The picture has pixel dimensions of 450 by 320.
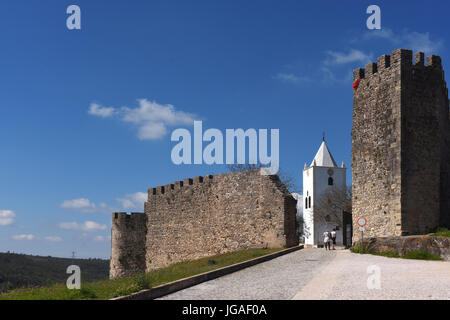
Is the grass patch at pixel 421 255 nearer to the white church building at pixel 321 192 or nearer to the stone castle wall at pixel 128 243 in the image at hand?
the stone castle wall at pixel 128 243

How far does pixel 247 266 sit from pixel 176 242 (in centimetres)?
1435

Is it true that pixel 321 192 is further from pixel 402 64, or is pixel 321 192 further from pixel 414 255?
pixel 414 255

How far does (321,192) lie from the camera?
239 feet

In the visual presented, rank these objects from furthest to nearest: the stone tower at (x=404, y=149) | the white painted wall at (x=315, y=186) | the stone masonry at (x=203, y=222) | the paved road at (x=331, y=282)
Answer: the white painted wall at (x=315, y=186)
the stone masonry at (x=203, y=222)
the stone tower at (x=404, y=149)
the paved road at (x=331, y=282)

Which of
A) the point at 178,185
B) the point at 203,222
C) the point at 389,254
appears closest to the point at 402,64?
the point at 389,254

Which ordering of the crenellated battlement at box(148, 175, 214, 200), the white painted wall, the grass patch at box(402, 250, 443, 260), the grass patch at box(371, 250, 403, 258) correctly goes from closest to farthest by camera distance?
1. the grass patch at box(402, 250, 443, 260)
2. the grass patch at box(371, 250, 403, 258)
3. the crenellated battlement at box(148, 175, 214, 200)
4. the white painted wall

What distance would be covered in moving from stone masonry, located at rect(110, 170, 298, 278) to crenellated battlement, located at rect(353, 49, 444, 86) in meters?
7.30

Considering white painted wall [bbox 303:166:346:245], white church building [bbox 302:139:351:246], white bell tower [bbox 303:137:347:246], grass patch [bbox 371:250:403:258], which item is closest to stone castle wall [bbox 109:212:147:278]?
grass patch [bbox 371:250:403:258]

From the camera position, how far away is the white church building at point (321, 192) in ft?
214

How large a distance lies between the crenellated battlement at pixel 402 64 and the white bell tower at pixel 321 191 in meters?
39.5

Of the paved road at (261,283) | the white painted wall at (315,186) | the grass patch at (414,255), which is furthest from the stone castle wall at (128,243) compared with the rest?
the white painted wall at (315,186)

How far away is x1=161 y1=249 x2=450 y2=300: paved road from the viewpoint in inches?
437

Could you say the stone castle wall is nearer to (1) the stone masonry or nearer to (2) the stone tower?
(1) the stone masonry

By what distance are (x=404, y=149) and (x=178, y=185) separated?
14.5 meters
